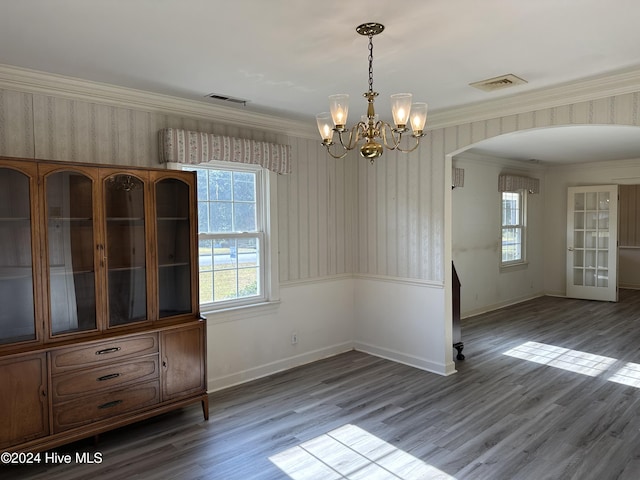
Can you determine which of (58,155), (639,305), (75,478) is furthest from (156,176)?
(639,305)

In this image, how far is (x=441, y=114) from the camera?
4.14 m

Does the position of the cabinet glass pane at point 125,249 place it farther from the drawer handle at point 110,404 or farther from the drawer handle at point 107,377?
the drawer handle at point 110,404

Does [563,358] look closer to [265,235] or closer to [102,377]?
[265,235]

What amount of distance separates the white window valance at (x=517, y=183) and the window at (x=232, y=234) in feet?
15.4

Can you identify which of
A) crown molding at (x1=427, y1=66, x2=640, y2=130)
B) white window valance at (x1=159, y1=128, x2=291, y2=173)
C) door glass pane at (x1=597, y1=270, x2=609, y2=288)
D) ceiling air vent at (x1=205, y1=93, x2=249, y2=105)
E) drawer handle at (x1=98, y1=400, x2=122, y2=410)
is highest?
ceiling air vent at (x1=205, y1=93, x2=249, y2=105)

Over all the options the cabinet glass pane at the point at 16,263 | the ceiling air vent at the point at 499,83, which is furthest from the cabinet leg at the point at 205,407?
the ceiling air vent at the point at 499,83

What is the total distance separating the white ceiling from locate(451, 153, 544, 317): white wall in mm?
3401

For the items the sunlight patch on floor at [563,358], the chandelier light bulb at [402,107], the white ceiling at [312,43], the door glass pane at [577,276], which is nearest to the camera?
the white ceiling at [312,43]

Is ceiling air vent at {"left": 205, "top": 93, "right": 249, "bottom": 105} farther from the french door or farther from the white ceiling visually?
the french door

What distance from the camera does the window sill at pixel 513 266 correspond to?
7.52 m

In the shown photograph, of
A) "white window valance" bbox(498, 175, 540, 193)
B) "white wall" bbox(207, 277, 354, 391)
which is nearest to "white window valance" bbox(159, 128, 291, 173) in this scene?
"white wall" bbox(207, 277, 354, 391)

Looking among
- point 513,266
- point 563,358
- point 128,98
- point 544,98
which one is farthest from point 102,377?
point 513,266

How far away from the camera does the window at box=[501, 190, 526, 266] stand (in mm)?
7628

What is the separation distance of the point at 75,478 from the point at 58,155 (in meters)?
2.15
